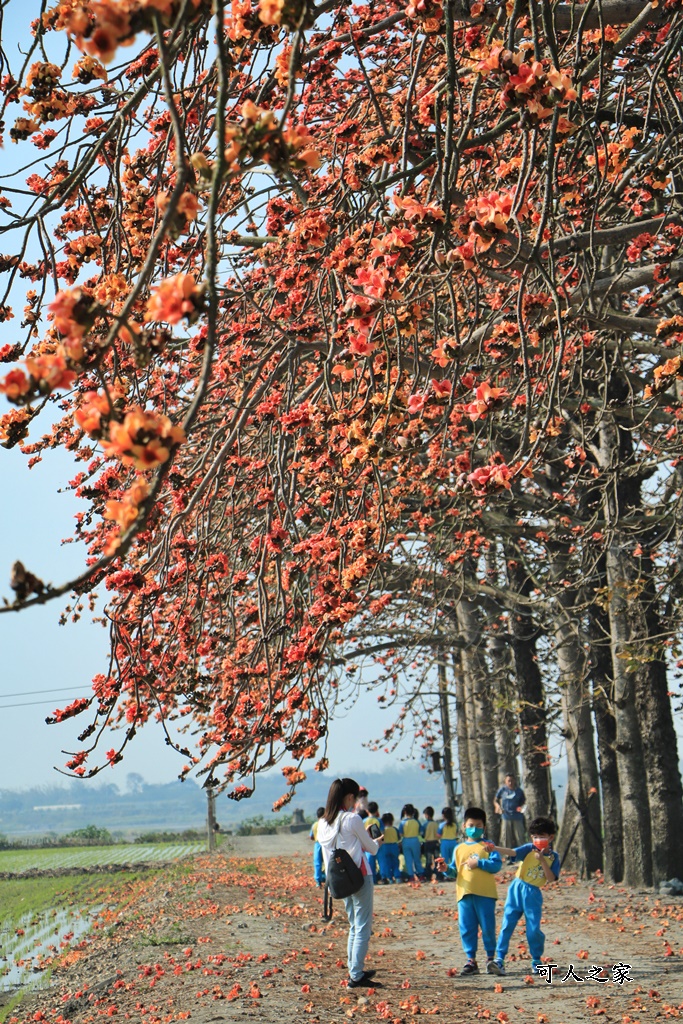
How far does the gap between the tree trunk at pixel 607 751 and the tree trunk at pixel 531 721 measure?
1.72 metres

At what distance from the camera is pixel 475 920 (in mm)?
7547

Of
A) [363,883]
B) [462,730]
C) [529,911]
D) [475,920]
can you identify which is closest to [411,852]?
[462,730]

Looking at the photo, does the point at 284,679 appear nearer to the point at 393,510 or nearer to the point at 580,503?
the point at 393,510

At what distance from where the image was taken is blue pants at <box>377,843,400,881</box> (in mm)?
15969

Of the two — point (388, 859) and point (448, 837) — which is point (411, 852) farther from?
point (448, 837)

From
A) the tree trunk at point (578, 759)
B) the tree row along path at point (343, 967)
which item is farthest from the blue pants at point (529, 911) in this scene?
the tree trunk at point (578, 759)

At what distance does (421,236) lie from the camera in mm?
3930

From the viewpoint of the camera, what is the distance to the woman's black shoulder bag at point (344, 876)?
7016mm

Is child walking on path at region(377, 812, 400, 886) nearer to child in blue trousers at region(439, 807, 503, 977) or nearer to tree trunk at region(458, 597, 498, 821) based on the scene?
tree trunk at region(458, 597, 498, 821)

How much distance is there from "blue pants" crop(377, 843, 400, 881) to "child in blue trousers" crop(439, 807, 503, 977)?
8.55 meters

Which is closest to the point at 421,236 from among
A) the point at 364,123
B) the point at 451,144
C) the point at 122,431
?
the point at 451,144

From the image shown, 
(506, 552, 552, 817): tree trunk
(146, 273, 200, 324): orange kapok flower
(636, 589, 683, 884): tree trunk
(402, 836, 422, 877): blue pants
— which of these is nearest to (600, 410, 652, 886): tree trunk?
(636, 589, 683, 884): tree trunk

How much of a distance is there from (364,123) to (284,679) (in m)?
3.51

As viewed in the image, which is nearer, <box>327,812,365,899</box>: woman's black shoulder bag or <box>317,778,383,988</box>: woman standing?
<box>327,812,365,899</box>: woman's black shoulder bag
